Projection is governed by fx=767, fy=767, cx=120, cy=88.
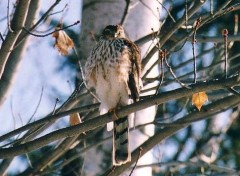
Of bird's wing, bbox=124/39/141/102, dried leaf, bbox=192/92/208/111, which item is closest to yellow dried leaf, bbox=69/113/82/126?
bird's wing, bbox=124/39/141/102

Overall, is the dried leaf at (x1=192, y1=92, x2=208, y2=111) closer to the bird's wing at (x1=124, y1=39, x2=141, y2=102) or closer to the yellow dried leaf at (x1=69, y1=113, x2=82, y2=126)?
the bird's wing at (x1=124, y1=39, x2=141, y2=102)

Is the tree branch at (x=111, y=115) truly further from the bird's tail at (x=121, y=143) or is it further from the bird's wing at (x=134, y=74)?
the bird's wing at (x=134, y=74)

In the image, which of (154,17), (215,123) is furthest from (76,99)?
(215,123)

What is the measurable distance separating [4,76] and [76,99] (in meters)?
0.44

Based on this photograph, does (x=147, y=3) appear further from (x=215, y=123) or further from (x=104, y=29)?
(x=215, y=123)

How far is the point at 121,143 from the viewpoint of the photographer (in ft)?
14.8

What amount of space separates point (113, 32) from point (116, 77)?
1.13 ft

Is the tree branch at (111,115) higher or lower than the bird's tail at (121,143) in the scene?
higher

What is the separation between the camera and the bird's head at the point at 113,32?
4.70m

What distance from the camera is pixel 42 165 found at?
14.8 feet

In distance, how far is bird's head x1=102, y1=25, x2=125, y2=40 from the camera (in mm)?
4703

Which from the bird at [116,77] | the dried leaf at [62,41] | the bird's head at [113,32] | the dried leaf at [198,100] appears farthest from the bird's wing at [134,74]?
the dried leaf at [198,100]

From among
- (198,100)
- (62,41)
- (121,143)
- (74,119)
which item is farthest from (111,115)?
(62,41)

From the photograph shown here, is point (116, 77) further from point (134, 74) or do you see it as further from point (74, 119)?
point (74, 119)
